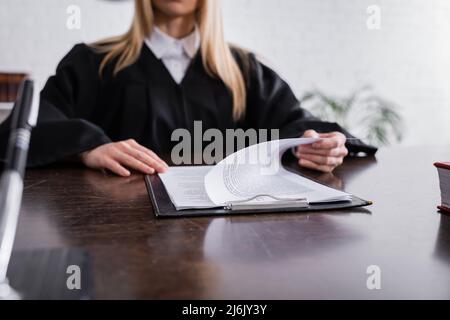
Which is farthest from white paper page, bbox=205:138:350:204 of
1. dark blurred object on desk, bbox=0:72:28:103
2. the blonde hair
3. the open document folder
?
dark blurred object on desk, bbox=0:72:28:103

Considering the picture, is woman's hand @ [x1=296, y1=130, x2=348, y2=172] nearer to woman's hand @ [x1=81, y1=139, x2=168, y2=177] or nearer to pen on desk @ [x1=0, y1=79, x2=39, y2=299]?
woman's hand @ [x1=81, y1=139, x2=168, y2=177]

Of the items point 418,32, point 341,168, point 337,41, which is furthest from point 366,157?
point 418,32

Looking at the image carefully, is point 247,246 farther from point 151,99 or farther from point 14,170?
point 151,99

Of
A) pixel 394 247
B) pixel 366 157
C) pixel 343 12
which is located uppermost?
pixel 343 12

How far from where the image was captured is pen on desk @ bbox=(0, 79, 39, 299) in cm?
30

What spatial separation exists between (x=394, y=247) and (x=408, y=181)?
0.41 m

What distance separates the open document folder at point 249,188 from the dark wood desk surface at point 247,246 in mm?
33

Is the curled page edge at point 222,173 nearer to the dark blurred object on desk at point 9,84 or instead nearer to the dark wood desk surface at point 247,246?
the dark wood desk surface at point 247,246

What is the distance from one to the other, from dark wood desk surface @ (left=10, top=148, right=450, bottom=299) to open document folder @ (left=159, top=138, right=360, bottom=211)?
33 millimetres

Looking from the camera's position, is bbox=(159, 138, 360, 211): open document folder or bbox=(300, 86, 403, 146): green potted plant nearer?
bbox=(159, 138, 360, 211): open document folder

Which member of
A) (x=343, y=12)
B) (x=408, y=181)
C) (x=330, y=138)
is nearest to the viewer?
(x=408, y=181)

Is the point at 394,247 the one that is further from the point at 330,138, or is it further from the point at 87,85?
the point at 87,85

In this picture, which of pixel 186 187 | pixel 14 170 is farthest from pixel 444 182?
pixel 14 170

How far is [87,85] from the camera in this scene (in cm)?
139
